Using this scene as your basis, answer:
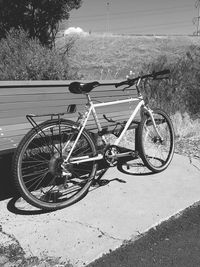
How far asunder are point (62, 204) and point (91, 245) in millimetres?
641

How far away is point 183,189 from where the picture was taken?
13.6 feet

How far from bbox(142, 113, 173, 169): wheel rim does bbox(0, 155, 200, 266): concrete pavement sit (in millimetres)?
308

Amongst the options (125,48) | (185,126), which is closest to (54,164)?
(185,126)

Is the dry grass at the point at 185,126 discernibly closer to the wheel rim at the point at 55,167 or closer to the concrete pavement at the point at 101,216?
the concrete pavement at the point at 101,216

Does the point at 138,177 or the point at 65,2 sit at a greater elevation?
the point at 65,2

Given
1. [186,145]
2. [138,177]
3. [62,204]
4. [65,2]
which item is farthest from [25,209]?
[65,2]

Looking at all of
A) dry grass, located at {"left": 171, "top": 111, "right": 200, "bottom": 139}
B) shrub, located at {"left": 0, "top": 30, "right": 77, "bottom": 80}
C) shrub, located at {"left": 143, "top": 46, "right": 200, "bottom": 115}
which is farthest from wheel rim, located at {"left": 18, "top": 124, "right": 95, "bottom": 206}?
shrub, located at {"left": 143, "top": 46, "right": 200, "bottom": 115}

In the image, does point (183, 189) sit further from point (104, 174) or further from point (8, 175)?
point (8, 175)

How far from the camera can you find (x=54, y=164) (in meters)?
3.56

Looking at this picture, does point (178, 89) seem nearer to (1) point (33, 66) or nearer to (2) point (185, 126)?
(2) point (185, 126)

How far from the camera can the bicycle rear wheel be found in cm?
332

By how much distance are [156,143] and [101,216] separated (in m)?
1.78

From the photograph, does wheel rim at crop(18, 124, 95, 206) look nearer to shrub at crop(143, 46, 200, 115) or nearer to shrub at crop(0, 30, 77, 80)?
shrub at crop(0, 30, 77, 80)

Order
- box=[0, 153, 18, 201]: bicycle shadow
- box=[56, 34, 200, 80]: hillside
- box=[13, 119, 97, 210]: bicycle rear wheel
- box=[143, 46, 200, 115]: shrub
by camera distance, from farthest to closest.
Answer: box=[56, 34, 200, 80]: hillside < box=[143, 46, 200, 115]: shrub < box=[0, 153, 18, 201]: bicycle shadow < box=[13, 119, 97, 210]: bicycle rear wheel
